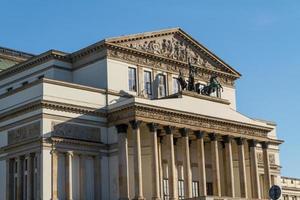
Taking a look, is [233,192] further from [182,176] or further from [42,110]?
[42,110]

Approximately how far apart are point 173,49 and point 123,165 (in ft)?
53.6

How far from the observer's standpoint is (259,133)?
61.6 m

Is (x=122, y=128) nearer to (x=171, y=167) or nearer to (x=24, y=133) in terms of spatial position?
(x=171, y=167)

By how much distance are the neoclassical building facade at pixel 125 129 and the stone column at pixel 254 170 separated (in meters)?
0.10

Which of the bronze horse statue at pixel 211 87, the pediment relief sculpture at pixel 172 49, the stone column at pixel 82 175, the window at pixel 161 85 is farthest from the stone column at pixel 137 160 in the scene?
the bronze horse statue at pixel 211 87

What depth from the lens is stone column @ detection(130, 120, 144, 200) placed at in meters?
50.1

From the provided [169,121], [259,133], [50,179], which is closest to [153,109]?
[169,121]

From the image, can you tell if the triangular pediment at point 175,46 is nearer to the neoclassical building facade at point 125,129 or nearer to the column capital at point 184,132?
the neoclassical building facade at point 125,129

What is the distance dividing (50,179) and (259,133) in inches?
877

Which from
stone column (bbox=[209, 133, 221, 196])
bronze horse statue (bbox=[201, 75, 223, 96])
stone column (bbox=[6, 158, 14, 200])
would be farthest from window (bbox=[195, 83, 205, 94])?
stone column (bbox=[6, 158, 14, 200])

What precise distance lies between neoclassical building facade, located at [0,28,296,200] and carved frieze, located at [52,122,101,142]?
85mm

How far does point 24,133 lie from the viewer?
5169 centimetres

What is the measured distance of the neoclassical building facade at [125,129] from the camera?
5084 cm

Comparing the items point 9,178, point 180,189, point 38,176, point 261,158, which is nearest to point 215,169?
point 180,189
